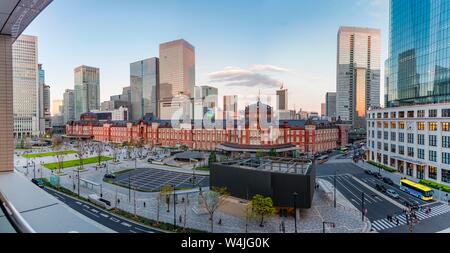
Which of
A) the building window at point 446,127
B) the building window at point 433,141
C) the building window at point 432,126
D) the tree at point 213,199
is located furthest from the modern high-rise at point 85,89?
the building window at point 446,127

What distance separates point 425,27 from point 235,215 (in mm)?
22869

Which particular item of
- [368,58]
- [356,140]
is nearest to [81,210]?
[356,140]

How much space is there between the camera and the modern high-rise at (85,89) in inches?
2921

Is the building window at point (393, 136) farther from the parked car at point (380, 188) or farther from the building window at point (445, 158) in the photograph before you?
the parked car at point (380, 188)

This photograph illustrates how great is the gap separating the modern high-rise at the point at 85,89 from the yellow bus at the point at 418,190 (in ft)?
267

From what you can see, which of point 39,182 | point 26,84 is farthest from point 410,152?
point 26,84

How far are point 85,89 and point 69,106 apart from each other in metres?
7.14

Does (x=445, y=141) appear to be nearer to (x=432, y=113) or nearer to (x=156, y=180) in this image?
(x=432, y=113)

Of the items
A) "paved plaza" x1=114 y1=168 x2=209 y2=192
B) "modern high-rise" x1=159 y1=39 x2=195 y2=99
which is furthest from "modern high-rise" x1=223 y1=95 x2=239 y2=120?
"modern high-rise" x1=159 y1=39 x2=195 y2=99

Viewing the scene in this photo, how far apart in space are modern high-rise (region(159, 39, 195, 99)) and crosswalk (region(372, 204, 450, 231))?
60453 mm

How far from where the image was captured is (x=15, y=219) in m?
1.81

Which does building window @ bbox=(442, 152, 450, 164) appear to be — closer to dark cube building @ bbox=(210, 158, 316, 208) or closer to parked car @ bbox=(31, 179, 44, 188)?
dark cube building @ bbox=(210, 158, 316, 208)

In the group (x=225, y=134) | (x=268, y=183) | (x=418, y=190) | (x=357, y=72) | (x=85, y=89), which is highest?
(x=357, y=72)

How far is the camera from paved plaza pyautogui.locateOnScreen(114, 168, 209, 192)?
1489 centimetres
